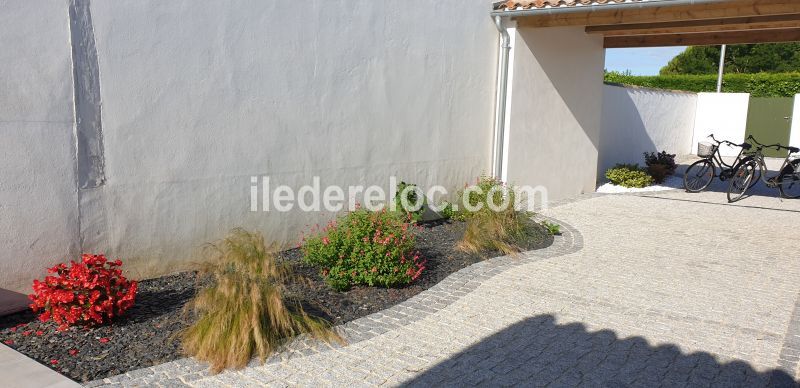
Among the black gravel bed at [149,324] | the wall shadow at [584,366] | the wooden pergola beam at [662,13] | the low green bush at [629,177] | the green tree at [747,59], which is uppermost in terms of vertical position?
the green tree at [747,59]

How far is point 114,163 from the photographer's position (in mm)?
4648

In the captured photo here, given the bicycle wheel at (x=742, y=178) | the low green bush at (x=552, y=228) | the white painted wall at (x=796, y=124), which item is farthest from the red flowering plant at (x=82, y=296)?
the white painted wall at (x=796, y=124)

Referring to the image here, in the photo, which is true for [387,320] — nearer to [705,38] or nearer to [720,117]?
[705,38]

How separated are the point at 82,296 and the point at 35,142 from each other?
1180 mm

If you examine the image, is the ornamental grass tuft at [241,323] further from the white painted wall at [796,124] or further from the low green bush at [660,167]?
the white painted wall at [796,124]

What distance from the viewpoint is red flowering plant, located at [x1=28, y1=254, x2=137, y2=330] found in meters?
3.82

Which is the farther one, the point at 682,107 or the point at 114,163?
the point at 682,107

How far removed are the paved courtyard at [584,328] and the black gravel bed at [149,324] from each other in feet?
0.54

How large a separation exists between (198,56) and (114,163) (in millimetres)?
1173

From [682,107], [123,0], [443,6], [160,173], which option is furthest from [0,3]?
[682,107]

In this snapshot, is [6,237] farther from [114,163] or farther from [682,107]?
[682,107]

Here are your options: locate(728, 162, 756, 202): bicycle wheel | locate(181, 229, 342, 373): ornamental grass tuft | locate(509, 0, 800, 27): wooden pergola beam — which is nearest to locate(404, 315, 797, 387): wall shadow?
locate(181, 229, 342, 373): ornamental grass tuft

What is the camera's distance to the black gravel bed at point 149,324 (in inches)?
138

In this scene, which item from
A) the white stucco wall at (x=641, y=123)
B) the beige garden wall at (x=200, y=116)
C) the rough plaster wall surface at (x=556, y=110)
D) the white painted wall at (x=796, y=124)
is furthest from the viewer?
the white painted wall at (x=796, y=124)
